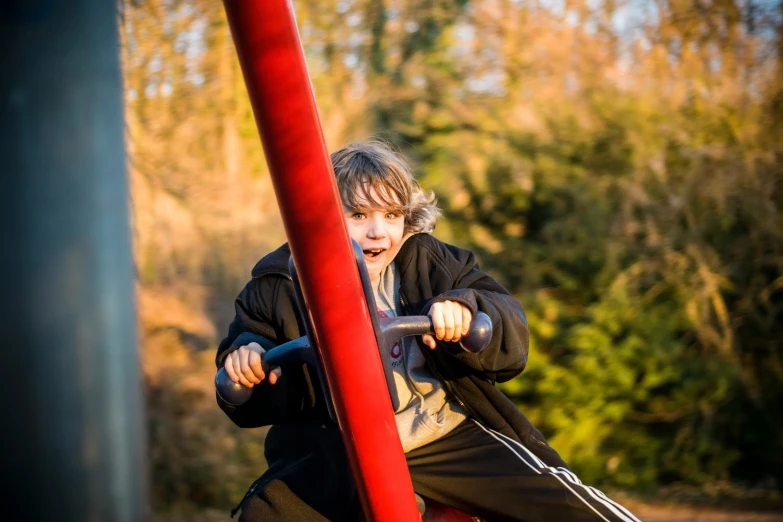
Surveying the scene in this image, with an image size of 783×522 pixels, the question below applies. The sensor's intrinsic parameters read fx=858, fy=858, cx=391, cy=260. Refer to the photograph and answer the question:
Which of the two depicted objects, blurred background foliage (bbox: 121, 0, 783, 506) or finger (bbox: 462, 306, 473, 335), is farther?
blurred background foliage (bbox: 121, 0, 783, 506)

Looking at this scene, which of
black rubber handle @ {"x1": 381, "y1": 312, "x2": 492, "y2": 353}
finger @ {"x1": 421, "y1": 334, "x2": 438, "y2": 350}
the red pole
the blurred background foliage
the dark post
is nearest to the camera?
the dark post

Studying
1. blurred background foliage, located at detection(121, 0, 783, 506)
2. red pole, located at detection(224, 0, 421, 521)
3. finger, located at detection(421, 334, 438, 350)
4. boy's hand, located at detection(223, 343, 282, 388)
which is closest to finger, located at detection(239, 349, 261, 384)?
boy's hand, located at detection(223, 343, 282, 388)

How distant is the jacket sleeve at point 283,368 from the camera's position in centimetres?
181

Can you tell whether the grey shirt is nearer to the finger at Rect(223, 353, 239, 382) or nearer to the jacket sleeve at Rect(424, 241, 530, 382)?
the jacket sleeve at Rect(424, 241, 530, 382)

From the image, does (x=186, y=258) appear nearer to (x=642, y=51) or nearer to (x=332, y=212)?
(x=642, y=51)

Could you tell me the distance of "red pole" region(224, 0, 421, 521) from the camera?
4.05ft

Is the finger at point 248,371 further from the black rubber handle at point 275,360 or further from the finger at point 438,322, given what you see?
the finger at point 438,322

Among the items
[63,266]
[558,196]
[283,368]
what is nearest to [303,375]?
[283,368]

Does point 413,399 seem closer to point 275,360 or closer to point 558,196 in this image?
point 275,360

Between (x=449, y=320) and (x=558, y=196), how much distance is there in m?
4.19

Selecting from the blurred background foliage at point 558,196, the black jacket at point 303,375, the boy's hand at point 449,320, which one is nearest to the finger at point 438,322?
the boy's hand at point 449,320

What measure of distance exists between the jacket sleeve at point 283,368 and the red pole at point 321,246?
375 mm

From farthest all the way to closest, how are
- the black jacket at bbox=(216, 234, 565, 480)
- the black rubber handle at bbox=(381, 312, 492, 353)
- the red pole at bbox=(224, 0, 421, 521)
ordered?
the black jacket at bbox=(216, 234, 565, 480) → the black rubber handle at bbox=(381, 312, 492, 353) → the red pole at bbox=(224, 0, 421, 521)

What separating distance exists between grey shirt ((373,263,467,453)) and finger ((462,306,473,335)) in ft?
1.12
